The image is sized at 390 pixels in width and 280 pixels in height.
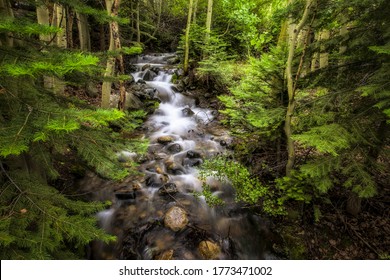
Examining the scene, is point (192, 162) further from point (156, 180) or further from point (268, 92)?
point (268, 92)

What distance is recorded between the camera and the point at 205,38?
11766 millimetres

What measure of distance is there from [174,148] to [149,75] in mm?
7287

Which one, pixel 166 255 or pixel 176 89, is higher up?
pixel 176 89

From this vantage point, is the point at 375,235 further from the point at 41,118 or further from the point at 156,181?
the point at 41,118

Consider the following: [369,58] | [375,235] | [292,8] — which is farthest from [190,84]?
[375,235]

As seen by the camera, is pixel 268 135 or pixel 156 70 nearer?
pixel 268 135

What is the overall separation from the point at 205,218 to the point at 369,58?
15.0 feet

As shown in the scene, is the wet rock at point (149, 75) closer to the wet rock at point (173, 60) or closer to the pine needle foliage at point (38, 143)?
the wet rock at point (173, 60)

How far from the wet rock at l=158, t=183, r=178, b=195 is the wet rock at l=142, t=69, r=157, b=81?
890 centimetres

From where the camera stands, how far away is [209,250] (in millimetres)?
4574

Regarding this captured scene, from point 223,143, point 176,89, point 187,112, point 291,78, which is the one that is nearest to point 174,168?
point 223,143

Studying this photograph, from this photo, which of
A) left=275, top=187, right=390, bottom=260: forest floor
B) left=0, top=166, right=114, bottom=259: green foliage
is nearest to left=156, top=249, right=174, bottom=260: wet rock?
left=0, top=166, right=114, bottom=259: green foliage

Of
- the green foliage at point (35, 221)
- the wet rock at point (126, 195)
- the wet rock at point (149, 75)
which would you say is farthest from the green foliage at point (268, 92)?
the wet rock at point (149, 75)

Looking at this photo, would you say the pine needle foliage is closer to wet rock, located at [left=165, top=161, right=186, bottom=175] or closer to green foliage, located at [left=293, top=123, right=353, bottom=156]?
green foliage, located at [left=293, top=123, right=353, bottom=156]
